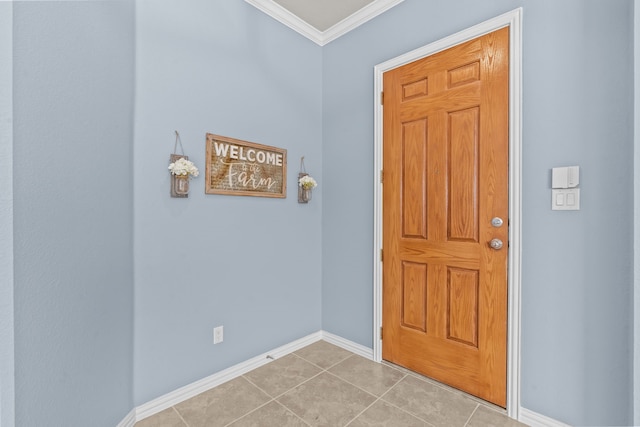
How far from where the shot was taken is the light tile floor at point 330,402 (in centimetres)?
162

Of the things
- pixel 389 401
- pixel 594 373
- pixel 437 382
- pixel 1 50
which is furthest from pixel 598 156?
pixel 1 50

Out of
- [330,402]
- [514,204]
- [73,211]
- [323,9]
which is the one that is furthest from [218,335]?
[323,9]

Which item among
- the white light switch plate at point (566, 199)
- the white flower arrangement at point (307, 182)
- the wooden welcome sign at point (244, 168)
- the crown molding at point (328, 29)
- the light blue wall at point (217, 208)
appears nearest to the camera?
the white light switch plate at point (566, 199)

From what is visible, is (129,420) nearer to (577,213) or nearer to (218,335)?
(218,335)

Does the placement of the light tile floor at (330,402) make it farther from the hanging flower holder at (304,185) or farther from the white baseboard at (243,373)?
the hanging flower holder at (304,185)

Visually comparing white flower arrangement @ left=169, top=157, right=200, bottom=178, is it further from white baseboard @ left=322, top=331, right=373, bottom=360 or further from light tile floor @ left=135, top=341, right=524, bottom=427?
white baseboard @ left=322, top=331, right=373, bottom=360

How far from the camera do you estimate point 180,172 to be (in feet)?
5.60

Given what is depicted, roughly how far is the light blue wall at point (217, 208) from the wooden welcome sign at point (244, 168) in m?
0.06

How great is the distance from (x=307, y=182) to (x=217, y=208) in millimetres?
793

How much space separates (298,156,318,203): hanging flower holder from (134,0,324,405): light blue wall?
0.17 feet

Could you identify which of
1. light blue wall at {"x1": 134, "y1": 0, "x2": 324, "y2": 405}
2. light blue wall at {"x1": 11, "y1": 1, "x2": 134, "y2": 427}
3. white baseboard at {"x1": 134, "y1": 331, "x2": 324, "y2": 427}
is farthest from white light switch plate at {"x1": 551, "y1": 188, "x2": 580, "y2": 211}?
light blue wall at {"x1": 11, "y1": 1, "x2": 134, "y2": 427}

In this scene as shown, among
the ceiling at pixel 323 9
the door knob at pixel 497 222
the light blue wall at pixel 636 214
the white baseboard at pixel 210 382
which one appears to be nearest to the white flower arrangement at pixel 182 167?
the white baseboard at pixel 210 382

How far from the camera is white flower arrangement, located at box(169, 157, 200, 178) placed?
171 centimetres

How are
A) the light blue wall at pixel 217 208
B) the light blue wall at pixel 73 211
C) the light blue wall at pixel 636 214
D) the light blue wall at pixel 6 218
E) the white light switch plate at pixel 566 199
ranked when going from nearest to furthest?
the light blue wall at pixel 6 218 < the light blue wall at pixel 73 211 < the light blue wall at pixel 636 214 < the white light switch plate at pixel 566 199 < the light blue wall at pixel 217 208
